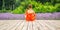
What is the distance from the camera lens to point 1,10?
7.50 m

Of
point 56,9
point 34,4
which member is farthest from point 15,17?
point 56,9

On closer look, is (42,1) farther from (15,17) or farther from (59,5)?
(15,17)

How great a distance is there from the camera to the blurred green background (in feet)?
24.5

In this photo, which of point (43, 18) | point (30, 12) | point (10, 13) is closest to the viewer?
point (30, 12)

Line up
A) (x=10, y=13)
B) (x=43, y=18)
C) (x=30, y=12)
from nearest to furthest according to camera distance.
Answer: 1. (x=30, y=12)
2. (x=43, y=18)
3. (x=10, y=13)

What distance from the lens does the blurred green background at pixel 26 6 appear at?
24.5 feet

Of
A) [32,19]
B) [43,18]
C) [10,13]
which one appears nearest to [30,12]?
[32,19]

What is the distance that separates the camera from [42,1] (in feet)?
25.1

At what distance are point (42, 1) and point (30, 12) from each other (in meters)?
2.20

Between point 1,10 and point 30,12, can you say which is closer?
point 30,12

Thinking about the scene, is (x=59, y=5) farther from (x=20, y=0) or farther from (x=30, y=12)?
(x=30, y=12)

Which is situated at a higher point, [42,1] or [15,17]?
[42,1]

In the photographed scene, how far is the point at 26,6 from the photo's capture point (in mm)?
7699

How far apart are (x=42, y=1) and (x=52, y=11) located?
569 millimetres
